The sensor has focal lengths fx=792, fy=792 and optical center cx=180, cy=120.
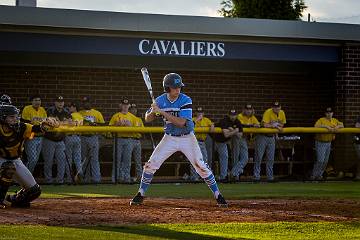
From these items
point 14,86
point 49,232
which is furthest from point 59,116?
point 49,232

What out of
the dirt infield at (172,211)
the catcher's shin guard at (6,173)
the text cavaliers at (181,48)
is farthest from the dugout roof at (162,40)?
the catcher's shin guard at (6,173)

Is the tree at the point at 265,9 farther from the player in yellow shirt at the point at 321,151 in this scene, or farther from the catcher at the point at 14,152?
the catcher at the point at 14,152

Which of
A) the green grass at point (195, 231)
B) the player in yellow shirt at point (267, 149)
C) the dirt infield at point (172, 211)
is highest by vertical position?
the player in yellow shirt at point (267, 149)

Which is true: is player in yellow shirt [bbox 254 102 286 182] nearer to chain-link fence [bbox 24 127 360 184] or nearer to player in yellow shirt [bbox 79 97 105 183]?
chain-link fence [bbox 24 127 360 184]

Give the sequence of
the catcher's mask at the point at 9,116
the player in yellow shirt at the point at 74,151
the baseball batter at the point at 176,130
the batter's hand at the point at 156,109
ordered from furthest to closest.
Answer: the player in yellow shirt at the point at 74,151 < the baseball batter at the point at 176,130 < the batter's hand at the point at 156,109 < the catcher's mask at the point at 9,116

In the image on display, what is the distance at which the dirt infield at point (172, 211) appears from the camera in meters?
9.18

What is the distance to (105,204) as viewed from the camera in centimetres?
1098

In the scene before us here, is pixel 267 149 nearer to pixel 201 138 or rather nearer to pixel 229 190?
pixel 201 138

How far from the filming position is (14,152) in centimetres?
1020

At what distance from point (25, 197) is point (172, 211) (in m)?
1.90

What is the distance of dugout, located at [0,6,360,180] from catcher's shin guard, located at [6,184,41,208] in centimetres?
709

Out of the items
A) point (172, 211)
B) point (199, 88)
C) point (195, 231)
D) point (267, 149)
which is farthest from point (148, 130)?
→ point (195, 231)

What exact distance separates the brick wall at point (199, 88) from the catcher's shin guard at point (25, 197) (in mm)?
8403

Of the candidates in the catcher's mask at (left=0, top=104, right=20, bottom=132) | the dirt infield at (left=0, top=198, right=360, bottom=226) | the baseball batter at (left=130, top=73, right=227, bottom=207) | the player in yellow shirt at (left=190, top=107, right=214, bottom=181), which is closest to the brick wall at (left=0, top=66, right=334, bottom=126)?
the player in yellow shirt at (left=190, top=107, right=214, bottom=181)
